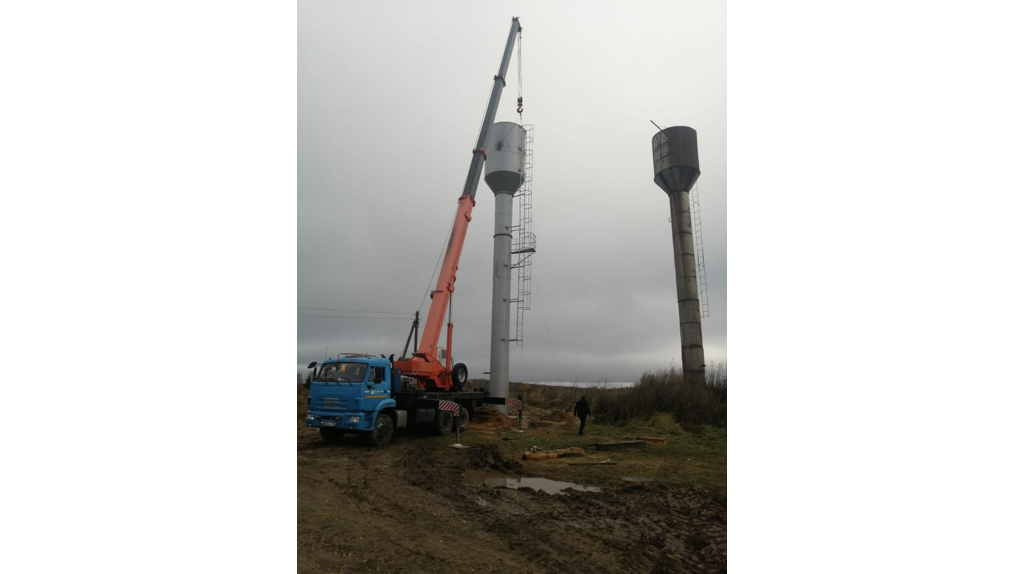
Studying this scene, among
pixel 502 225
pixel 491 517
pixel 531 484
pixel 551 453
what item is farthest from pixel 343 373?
pixel 502 225

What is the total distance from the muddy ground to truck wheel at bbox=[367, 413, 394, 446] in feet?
3.29

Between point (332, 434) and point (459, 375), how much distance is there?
4.21 meters

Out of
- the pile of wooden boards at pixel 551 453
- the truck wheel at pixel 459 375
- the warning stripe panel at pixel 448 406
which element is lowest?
the pile of wooden boards at pixel 551 453

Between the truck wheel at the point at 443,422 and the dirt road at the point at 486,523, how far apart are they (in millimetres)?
4035

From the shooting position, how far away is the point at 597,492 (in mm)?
8016

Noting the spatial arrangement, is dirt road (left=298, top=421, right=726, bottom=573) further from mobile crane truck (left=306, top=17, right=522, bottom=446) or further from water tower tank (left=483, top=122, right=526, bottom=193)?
water tower tank (left=483, top=122, right=526, bottom=193)

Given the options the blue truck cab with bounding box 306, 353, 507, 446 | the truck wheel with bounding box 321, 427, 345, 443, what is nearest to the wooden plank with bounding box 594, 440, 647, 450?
the blue truck cab with bounding box 306, 353, 507, 446

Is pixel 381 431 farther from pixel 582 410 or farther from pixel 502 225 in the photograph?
pixel 502 225

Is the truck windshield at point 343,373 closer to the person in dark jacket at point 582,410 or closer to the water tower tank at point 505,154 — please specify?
the person in dark jacket at point 582,410

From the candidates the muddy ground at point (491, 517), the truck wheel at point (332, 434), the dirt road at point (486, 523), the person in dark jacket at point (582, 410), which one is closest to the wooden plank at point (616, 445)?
the muddy ground at point (491, 517)

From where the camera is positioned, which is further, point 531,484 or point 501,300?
point 501,300

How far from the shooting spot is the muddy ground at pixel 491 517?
4.78 m

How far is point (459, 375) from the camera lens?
611 inches

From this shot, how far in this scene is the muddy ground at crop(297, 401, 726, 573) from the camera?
4781mm
